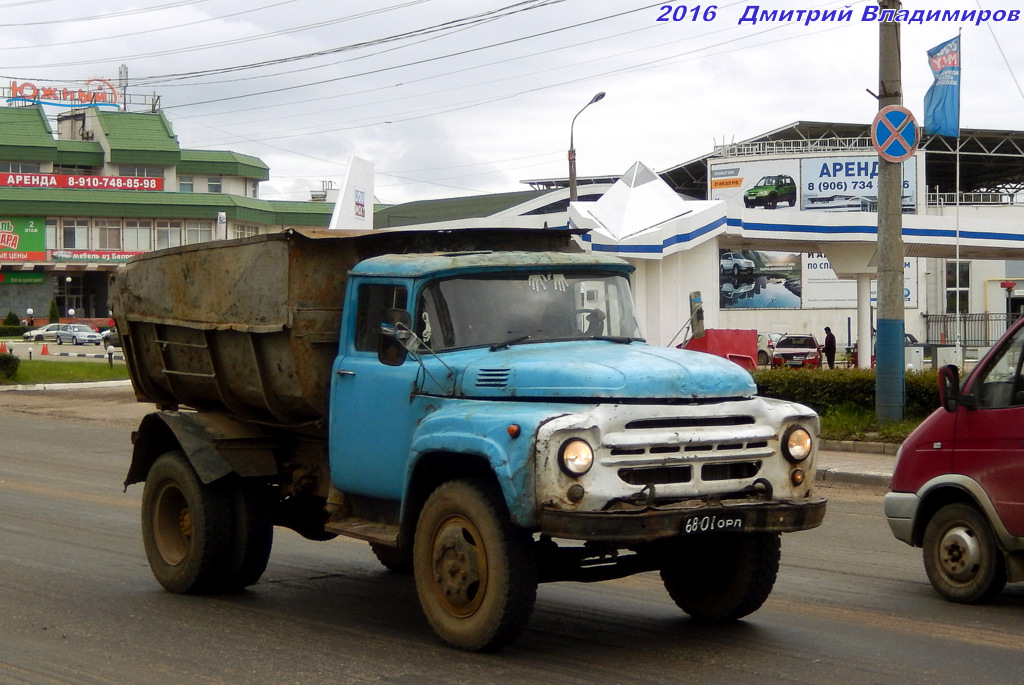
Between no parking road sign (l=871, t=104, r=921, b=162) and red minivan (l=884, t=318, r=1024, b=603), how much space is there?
980cm

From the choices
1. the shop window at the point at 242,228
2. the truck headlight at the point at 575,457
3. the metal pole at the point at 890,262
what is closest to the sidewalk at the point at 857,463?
the metal pole at the point at 890,262

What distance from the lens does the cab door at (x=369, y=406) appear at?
6969 mm

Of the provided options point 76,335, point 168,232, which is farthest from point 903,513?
point 168,232

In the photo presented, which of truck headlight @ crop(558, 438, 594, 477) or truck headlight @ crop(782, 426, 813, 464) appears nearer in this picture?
truck headlight @ crop(558, 438, 594, 477)

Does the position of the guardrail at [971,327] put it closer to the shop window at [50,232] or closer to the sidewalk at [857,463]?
the sidewalk at [857,463]

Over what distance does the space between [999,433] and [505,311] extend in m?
3.17

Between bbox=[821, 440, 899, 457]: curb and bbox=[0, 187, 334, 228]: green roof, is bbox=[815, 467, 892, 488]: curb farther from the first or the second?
bbox=[0, 187, 334, 228]: green roof

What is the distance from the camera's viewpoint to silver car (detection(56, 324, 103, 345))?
7112 cm

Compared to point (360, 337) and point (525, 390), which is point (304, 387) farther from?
point (525, 390)

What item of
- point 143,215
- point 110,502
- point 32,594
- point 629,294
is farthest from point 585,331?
point 143,215

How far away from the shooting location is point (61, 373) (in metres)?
37.8

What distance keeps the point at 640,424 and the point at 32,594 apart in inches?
179

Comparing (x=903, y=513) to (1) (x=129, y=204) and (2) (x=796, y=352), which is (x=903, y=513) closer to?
(2) (x=796, y=352)

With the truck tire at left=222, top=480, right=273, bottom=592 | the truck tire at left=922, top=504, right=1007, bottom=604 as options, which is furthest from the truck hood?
the truck tire at left=222, top=480, right=273, bottom=592
